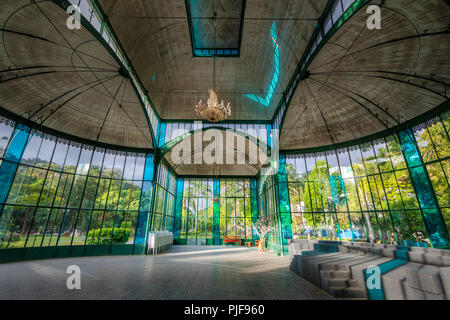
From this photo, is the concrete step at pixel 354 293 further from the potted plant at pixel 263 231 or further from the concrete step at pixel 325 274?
the potted plant at pixel 263 231

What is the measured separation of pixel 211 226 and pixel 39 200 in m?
13.5

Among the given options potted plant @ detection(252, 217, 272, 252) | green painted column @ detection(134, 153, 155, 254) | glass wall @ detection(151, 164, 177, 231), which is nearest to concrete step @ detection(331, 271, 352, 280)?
potted plant @ detection(252, 217, 272, 252)

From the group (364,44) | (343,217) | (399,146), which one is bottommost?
(343,217)

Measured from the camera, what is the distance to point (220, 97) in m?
15.4

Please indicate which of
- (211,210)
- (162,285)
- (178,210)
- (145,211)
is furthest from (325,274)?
(178,210)

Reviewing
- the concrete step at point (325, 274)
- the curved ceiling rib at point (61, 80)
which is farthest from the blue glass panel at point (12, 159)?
the concrete step at point (325, 274)

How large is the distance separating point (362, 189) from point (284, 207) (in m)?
6.09

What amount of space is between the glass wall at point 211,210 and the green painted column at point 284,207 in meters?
7.06

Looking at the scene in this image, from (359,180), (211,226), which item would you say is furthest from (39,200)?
(359,180)
